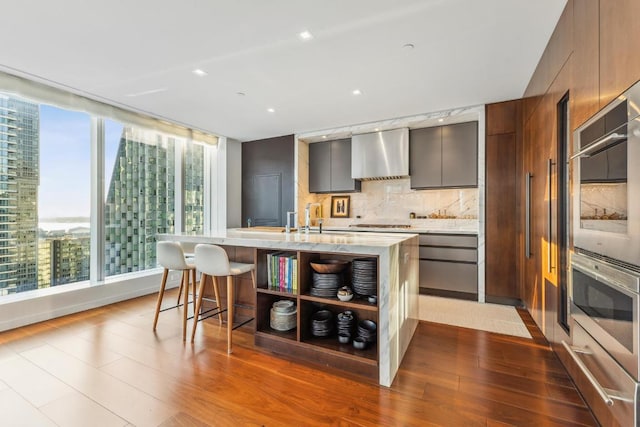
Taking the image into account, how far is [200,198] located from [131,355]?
3287mm

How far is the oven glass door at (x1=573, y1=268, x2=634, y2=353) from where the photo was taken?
110 centimetres

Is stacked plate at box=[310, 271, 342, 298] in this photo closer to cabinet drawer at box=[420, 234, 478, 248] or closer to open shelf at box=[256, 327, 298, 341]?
open shelf at box=[256, 327, 298, 341]

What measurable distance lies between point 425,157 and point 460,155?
47cm

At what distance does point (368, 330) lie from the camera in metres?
2.11

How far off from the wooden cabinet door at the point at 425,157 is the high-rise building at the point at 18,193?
4.76 metres

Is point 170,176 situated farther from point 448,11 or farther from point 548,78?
point 548,78

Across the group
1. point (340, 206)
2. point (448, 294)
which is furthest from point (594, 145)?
point (340, 206)

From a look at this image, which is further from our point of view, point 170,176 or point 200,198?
point 200,198

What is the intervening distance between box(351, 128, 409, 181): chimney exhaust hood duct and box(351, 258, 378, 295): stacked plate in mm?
2555

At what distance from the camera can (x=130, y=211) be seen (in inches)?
160

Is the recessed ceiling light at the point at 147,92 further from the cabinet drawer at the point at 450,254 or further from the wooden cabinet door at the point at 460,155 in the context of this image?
the cabinet drawer at the point at 450,254

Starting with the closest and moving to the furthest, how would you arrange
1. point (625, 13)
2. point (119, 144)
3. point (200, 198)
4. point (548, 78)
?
1. point (625, 13)
2. point (548, 78)
3. point (119, 144)
4. point (200, 198)

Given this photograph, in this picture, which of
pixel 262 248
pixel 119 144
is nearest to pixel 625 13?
pixel 262 248

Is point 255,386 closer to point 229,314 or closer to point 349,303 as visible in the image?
point 229,314
